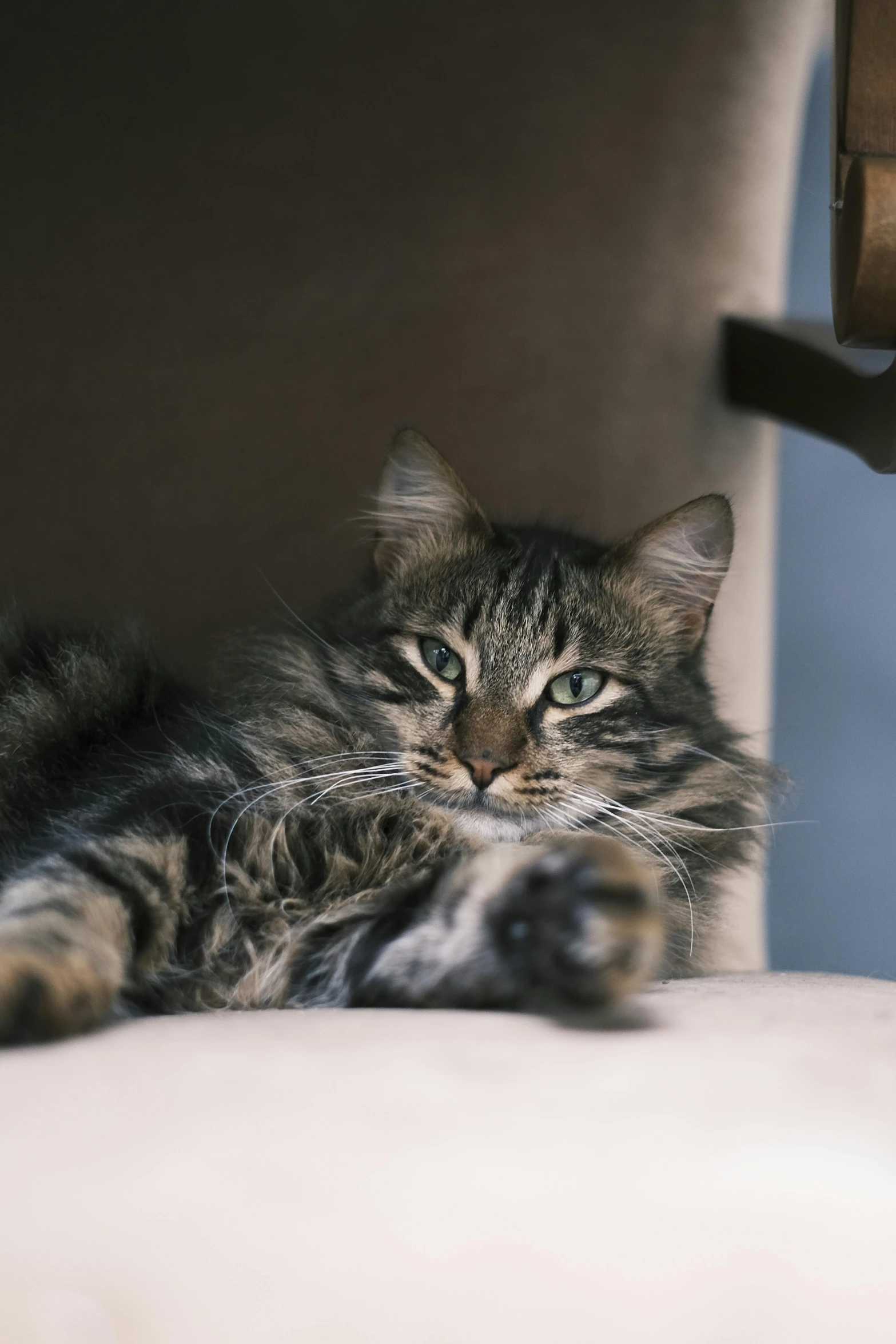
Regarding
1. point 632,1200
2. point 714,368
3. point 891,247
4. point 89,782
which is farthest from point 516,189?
point 632,1200

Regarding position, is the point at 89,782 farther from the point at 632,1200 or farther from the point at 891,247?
the point at 891,247

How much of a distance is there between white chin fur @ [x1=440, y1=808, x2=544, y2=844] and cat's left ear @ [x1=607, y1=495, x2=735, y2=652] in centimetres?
31

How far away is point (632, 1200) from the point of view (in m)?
0.49

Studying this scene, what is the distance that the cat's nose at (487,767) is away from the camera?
1.00 metres

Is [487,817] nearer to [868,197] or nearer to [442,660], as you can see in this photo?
[442,660]

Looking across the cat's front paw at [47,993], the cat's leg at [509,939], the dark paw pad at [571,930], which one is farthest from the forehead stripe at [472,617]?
the cat's front paw at [47,993]

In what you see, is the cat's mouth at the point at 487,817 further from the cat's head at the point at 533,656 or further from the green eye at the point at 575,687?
the green eye at the point at 575,687

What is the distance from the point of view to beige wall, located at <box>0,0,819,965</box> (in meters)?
1.59

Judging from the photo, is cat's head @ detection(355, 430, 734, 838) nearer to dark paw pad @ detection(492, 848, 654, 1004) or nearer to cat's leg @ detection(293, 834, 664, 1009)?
cat's leg @ detection(293, 834, 664, 1009)

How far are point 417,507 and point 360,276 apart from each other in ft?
2.04

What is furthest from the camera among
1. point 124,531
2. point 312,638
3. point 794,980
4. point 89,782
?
point 124,531

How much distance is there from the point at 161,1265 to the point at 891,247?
2.69 feet

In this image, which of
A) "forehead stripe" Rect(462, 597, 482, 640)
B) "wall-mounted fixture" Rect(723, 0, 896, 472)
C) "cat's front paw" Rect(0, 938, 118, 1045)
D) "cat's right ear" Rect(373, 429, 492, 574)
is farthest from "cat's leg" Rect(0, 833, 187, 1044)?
"wall-mounted fixture" Rect(723, 0, 896, 472)

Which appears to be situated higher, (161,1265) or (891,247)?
(891,247)
